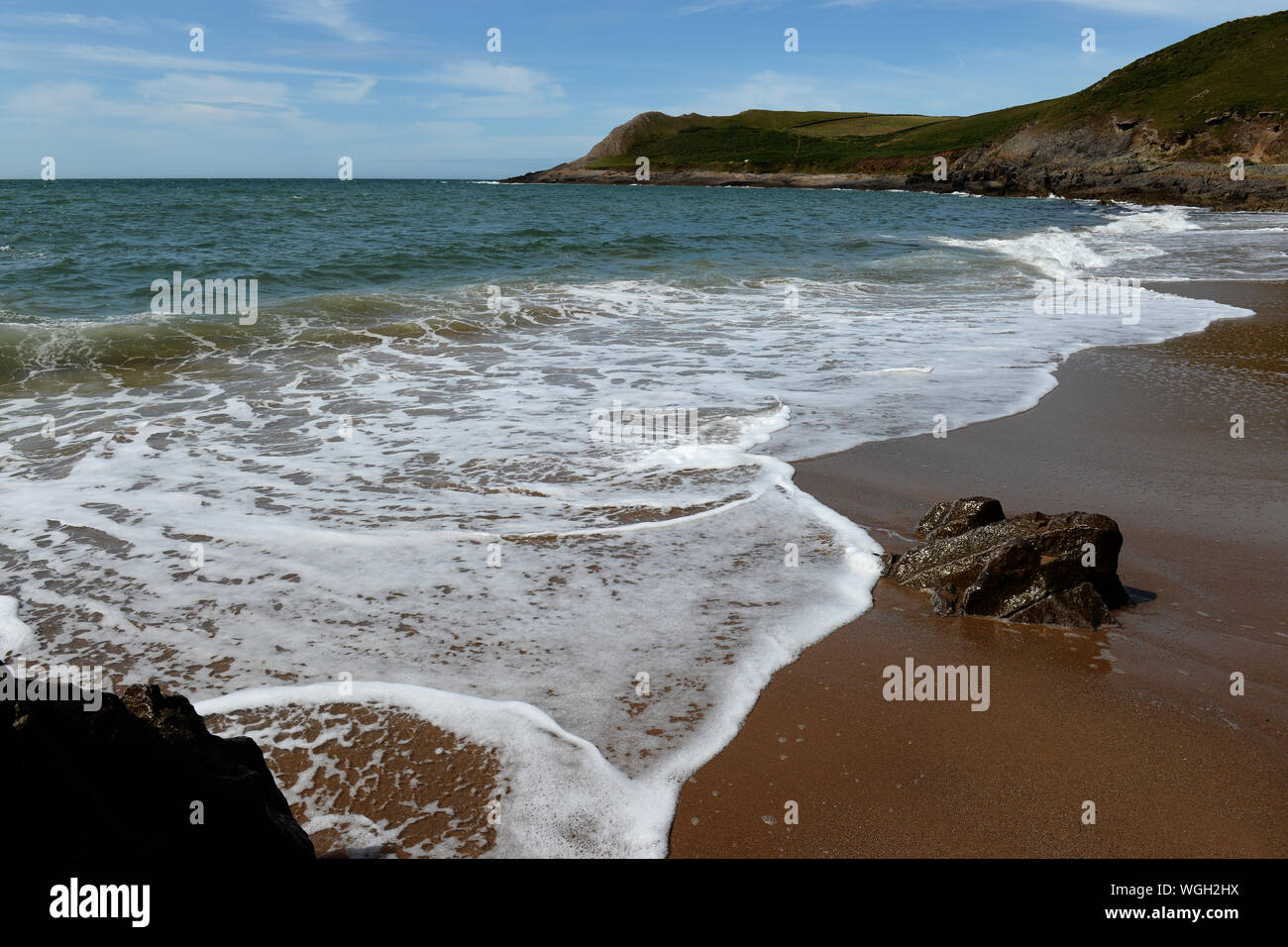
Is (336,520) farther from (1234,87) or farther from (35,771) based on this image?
(1234,87)

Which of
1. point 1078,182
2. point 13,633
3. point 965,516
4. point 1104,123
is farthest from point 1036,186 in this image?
point 13,633

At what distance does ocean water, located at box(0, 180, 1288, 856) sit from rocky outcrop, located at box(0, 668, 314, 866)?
0.65 m

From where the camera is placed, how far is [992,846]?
104 inches

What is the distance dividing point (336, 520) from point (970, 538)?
364cm

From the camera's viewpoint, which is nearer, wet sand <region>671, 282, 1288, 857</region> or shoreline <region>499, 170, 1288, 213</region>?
wet sand <region>671, 282, 1288, 857</region>

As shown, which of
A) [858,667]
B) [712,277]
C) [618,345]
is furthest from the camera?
[712,277]

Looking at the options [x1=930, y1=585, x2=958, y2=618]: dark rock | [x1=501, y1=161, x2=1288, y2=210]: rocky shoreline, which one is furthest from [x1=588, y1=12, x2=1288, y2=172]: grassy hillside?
[x1=930, y1=585, x2=958, y2=618]: dark rock

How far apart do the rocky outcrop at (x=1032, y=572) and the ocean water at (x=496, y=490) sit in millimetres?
467

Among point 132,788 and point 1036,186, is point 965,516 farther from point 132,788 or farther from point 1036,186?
point 1036,186

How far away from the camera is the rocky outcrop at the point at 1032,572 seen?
3998 mm

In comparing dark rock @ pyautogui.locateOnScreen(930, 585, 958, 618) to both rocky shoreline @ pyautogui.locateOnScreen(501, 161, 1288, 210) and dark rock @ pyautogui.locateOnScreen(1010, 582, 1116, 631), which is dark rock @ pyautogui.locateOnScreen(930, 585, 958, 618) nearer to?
dark rock @ pyautogui.locateOnScreen(1010, 582, 1116, 631)

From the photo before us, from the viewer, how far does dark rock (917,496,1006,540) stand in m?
4.58

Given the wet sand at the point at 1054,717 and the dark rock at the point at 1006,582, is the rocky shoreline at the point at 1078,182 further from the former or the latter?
the dark rock at the point at 1006,582
